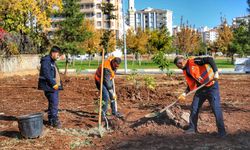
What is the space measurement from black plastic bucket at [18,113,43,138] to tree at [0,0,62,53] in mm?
18552

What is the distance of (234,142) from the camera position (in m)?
6.84

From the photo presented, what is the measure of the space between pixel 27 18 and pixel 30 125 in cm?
2015

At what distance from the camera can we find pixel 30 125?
24.7ft

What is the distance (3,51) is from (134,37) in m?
28.5

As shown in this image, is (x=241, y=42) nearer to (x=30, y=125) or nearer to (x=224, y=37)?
(x=224, y=37)

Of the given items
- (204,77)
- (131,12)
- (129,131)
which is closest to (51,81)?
(129,131)

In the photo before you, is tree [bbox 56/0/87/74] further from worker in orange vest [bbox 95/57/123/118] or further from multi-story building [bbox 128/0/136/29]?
worker in orange vest [bbox 95/57/123/118]

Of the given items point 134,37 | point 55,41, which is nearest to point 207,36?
point 134,37

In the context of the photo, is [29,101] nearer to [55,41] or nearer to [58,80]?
[58,80]

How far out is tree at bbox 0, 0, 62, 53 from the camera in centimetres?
2503

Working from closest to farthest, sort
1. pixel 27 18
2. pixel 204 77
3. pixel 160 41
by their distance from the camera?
1. pixel 204 77
2. pixel 27 18
3. pixel 160 41

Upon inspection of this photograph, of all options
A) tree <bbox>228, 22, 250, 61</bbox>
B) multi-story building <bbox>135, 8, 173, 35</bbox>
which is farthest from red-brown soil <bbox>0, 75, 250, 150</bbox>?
multi-story building <bbox>135, 8, 173, 35</bbox>

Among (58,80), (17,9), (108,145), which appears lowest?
(108,145)

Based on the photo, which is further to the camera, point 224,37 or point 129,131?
point 224,37
